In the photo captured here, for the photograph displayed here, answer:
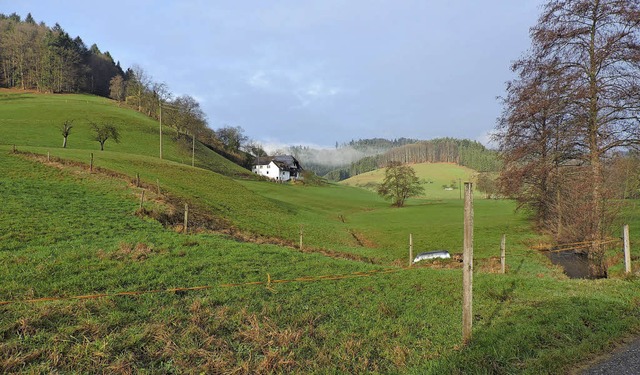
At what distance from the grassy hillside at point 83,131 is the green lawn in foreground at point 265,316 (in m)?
56.3

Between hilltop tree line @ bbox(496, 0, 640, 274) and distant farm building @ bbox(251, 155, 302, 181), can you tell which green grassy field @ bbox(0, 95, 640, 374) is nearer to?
hilltop tree line @ bbox(496, 0, 640, 274)

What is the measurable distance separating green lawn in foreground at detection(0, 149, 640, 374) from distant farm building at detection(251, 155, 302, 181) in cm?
11255

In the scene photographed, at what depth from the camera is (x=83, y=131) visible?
71062 mm

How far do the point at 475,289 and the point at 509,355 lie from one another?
16.9 feet

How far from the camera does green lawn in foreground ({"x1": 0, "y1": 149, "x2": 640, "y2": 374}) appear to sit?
221 inches

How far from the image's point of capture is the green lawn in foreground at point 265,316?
18.4 feet

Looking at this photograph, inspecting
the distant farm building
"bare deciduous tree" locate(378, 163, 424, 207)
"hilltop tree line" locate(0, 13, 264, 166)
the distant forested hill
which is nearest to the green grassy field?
"bare deciduous tree" locate(378, 163, 424, 207)

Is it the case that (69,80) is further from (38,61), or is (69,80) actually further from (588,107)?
(588,107)

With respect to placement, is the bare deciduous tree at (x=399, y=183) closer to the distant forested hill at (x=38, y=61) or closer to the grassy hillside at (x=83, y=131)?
the grassy hillside at (x=83, y=131)

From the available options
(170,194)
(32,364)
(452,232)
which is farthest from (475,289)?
(170,194)

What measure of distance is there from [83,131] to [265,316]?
277ft

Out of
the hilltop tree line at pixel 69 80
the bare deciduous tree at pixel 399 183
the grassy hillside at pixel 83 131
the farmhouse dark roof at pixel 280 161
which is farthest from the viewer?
the farmhouse dark roof at pixel 280 161

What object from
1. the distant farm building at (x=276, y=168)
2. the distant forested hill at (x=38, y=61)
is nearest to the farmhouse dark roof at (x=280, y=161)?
the distant farm building at (x=276, y=168)

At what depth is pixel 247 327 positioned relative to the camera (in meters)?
6.82
